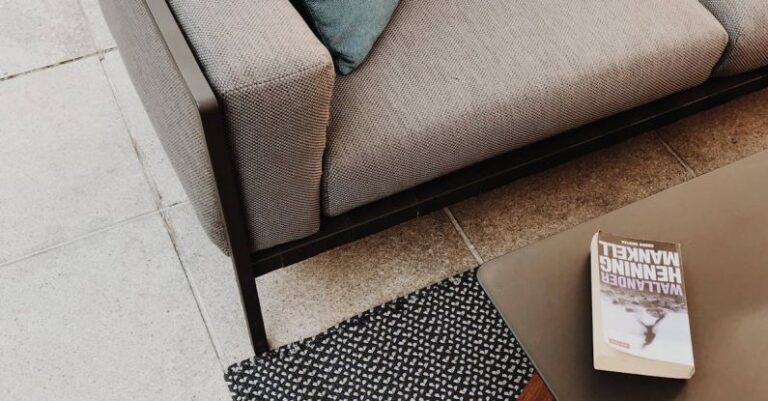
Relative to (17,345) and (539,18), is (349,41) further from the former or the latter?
(17,345)

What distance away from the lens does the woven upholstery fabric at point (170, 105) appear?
103 cm

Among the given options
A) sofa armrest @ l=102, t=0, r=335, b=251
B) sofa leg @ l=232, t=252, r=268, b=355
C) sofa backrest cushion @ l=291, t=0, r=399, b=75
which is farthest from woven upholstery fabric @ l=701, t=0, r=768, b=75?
sofa leg @ l=232, t=252, r=268, b=355

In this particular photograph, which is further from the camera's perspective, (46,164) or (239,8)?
(46,164)

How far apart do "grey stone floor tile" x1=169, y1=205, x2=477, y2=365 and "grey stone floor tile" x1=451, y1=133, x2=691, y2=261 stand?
75 millimetres

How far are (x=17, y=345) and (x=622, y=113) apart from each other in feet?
4.13

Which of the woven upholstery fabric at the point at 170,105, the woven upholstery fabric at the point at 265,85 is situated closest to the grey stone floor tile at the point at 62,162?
the woven upholstery fabric at the point at 170,105

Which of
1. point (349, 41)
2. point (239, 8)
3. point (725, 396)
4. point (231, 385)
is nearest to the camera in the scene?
point (725, 396)

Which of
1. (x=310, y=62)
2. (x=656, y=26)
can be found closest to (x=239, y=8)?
(x=310, y=62)

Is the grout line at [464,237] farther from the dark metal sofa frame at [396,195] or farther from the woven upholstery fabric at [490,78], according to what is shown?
the woven upholstery fabric at [490,78]

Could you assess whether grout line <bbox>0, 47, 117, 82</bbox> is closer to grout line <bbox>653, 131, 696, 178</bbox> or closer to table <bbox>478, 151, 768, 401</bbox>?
table <bbox>478, 151, 768, 401</bbox>

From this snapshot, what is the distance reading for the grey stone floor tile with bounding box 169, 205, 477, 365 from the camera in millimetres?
1408

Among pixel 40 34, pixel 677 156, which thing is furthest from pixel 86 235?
pixel 677 156

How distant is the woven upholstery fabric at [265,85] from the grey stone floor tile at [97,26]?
35.5 inches

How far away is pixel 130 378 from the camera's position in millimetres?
1325
